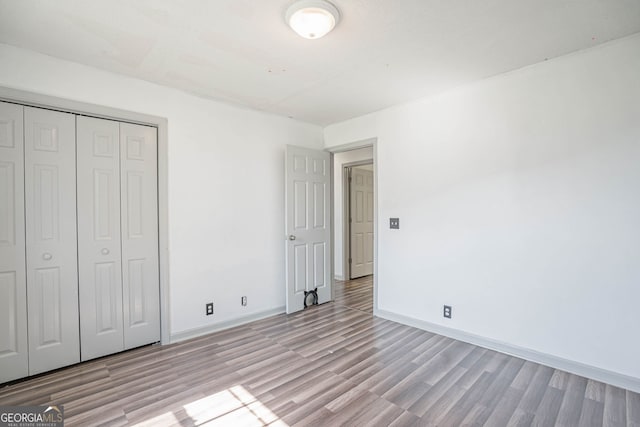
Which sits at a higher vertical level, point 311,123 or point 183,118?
point 311,123

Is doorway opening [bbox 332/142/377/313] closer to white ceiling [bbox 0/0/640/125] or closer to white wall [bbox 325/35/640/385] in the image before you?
white wall [bbox 325/35/640/385]

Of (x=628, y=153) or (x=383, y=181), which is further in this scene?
(x=383, y=181)

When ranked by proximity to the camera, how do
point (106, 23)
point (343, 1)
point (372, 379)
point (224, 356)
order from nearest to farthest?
point (343, 1) < point (106, 23) < point (372, 379) < point (224, 356)

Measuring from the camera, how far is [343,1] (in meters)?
1.79

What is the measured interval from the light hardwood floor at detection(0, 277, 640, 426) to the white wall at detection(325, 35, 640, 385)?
0.37 meters

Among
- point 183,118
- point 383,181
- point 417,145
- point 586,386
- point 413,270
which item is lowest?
point 586,386

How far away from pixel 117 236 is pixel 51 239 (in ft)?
1.46

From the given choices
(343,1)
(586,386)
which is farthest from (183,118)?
(586,386)

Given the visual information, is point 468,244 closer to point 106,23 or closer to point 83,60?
point 106,23


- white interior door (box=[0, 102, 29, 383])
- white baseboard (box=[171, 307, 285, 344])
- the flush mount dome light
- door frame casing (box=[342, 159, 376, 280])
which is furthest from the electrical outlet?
white interior door (box=[0, 102, 29, 383])

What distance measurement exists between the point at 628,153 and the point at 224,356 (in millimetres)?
3549

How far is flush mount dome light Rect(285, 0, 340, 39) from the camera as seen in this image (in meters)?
1.81

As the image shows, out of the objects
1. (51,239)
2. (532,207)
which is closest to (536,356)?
(532,207)

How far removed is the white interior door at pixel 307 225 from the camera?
3.85 m
